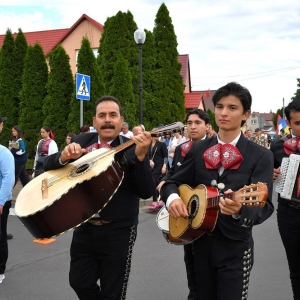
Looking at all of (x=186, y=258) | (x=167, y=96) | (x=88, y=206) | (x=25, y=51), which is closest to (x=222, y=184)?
(x=88, y=206)

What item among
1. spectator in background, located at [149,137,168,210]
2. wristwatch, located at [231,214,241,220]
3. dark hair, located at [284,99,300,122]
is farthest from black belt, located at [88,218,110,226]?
spectator in background, located at [149,137,168,210]

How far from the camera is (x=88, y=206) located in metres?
2.73

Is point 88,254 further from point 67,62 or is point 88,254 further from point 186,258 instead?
point 67,62

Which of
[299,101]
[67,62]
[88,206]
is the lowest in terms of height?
[88,206]

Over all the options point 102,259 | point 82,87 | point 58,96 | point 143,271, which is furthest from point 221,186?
point 58,96

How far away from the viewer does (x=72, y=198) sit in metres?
2.67

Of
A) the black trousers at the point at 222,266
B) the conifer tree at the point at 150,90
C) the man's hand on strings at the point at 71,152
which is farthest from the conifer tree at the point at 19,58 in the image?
the black trousers at the point at 222,266

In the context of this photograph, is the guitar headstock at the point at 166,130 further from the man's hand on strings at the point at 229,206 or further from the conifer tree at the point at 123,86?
the conifer tree at the point at 123,86

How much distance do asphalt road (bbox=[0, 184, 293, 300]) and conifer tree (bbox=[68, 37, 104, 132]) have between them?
27.4 feet

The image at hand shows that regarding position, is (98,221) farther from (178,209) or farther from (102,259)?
(178,209)

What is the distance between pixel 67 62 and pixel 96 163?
43.9ft

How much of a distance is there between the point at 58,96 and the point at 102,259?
42.5 ft

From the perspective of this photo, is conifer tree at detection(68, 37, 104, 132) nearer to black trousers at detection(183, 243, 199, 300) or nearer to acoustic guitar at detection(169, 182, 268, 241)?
black trousers at detection(183, 243, 199, 300)

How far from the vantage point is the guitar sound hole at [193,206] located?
2.61 meters
